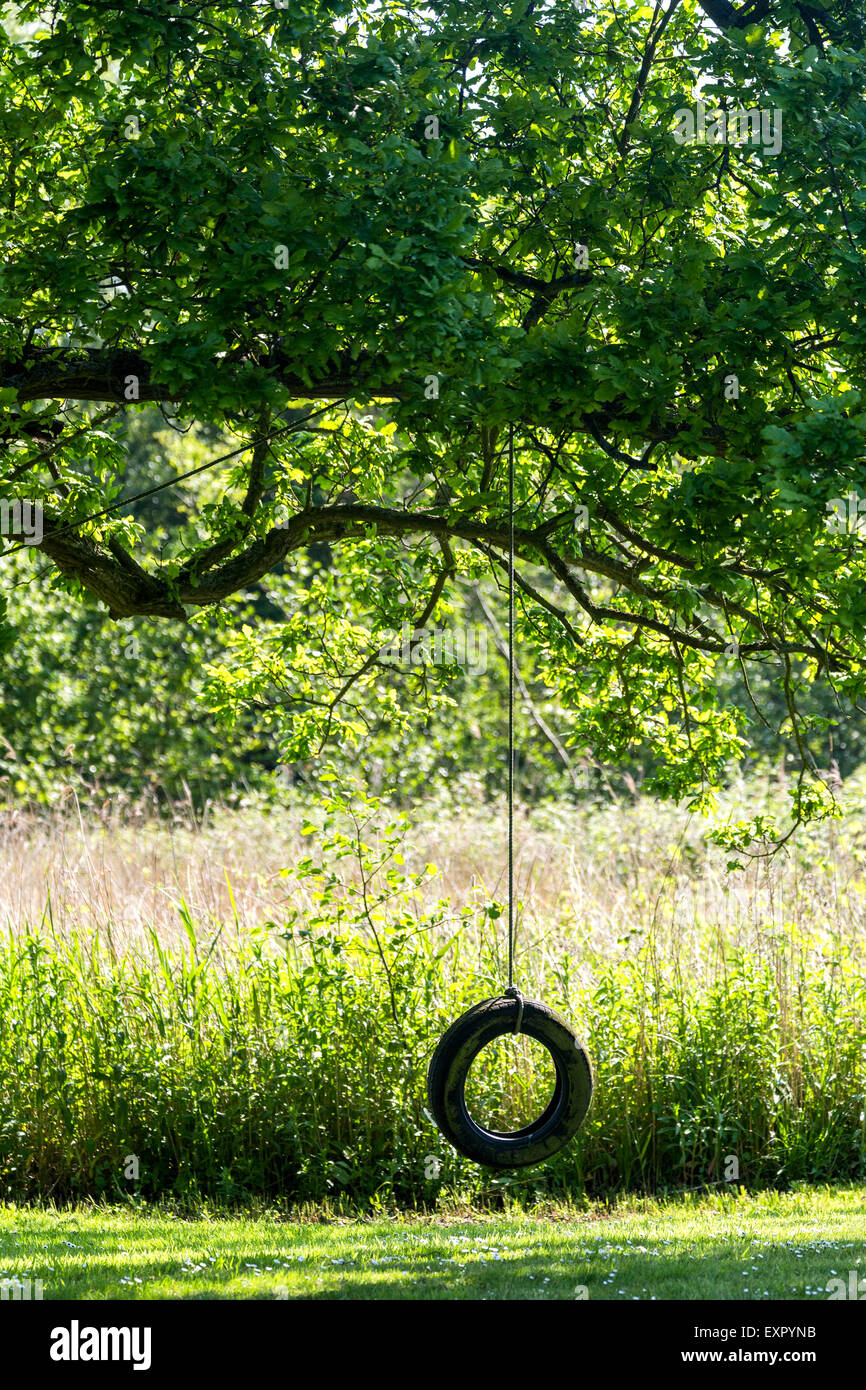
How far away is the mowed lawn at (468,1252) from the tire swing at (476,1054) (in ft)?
2.81

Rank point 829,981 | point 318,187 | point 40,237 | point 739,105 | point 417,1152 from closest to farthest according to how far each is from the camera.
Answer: point 318,187 < point 40,237 < point 739,105 < point 417,1152 < point 829,981

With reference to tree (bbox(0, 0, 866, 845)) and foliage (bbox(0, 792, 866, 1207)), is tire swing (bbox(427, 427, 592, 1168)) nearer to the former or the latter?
tree (bbox(0, 0, 866, 845))

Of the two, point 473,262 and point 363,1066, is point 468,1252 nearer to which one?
point 363,1066

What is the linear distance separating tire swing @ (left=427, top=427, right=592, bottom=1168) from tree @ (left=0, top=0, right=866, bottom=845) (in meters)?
0.66

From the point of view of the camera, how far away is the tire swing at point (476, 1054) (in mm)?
4855

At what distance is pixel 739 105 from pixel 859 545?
1855 mm

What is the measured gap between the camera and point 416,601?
762 centimetres

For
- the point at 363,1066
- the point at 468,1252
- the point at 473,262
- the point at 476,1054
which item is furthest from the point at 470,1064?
the point at 473,262

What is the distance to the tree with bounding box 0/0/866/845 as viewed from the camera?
4.13 m

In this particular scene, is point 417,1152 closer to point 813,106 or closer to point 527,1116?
point 527,1116

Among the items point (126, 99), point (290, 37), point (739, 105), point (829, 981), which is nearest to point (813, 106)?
point (739, 105)

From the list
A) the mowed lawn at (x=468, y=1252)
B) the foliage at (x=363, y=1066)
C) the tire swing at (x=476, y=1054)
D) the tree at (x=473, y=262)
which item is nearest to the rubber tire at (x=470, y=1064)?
the tire swing at (x=476, y=1054)

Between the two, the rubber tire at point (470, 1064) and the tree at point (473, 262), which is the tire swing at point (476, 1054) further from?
the tree at point (473, 262)

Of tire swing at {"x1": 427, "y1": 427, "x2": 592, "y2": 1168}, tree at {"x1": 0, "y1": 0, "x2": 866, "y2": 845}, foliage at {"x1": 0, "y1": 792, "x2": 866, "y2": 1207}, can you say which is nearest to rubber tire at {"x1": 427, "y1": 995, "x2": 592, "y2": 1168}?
tire swing at {"x1": 427, "y1": 427, "x2": 592, "y2": 1168}
